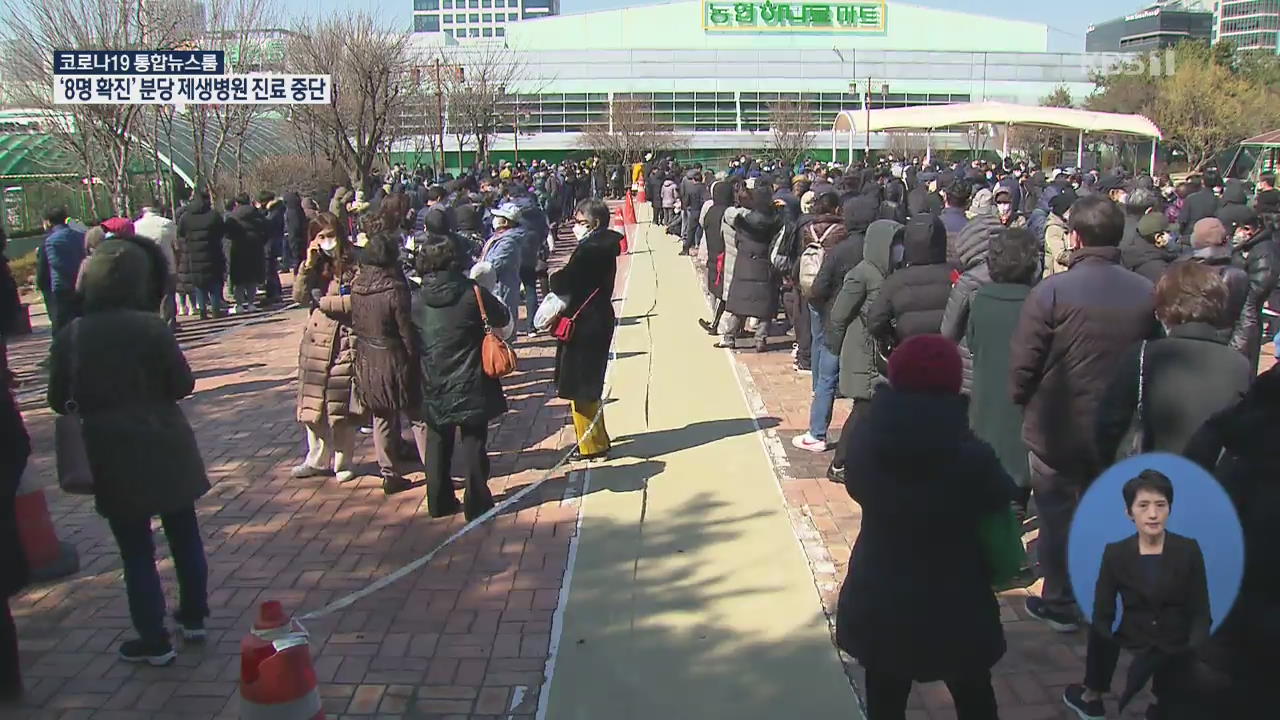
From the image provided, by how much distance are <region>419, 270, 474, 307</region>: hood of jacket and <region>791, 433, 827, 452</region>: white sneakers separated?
2.77 metres

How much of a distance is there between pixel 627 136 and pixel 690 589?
141ft

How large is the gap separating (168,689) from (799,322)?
706 centimetres

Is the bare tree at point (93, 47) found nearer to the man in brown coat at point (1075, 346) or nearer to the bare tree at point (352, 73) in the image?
the bare tree at point (352, 73)

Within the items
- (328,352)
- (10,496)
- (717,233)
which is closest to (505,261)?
(328,352)

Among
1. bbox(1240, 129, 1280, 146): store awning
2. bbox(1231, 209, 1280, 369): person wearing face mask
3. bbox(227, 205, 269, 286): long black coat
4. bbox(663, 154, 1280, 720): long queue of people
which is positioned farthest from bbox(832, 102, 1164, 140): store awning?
bbox(663, 154, 1280, 720): long queue of people

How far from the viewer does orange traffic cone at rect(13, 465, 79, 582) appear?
14.9 ft

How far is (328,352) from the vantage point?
23.2 ft

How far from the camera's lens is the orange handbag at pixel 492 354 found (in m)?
6.18

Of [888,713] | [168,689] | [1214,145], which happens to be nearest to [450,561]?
[168,689]

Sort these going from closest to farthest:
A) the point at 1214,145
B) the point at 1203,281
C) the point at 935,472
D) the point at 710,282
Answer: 1. the point at 935,472
2. the point at 1203,281
3. the point at 710,282
4. the point at 1214,145

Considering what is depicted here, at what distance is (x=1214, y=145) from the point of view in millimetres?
45125

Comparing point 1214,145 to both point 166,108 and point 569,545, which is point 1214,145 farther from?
point 569,545

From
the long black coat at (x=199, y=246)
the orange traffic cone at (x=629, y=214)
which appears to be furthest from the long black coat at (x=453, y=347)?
the orange traffic cone at (x=629, y=214)

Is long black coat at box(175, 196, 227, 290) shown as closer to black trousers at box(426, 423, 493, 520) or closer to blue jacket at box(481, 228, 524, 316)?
blue jacket at box(481, 228, 524, 316)
